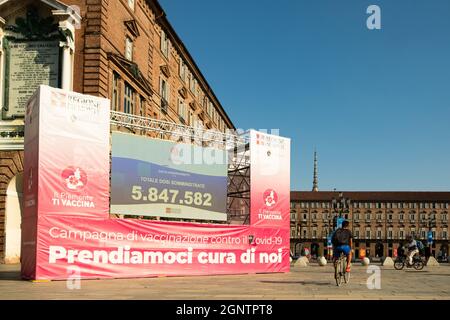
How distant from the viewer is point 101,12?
28.0 metres

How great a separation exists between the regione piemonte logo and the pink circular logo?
7.85 metres

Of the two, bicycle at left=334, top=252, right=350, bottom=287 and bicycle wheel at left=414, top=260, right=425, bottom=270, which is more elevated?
bicycle at left=334, top=252, right=350, bottom=287

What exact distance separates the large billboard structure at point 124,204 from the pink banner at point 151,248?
30 millimetres

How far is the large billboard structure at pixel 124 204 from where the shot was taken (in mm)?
16656

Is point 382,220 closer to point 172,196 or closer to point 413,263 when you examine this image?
point 413,263

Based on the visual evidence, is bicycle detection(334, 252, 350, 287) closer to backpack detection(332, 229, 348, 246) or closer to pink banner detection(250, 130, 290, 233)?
backpack detection(332, 229, 348, 246)

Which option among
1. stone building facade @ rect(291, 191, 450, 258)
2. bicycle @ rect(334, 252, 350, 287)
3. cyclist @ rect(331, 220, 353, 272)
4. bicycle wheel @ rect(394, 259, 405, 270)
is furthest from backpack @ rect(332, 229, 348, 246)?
stone building facade @ rect(291, 191, 450, 258)

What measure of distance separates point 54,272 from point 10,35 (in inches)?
588

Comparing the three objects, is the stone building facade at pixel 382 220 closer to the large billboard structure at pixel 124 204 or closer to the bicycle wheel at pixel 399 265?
the bicycle wheel at pixel 399 265

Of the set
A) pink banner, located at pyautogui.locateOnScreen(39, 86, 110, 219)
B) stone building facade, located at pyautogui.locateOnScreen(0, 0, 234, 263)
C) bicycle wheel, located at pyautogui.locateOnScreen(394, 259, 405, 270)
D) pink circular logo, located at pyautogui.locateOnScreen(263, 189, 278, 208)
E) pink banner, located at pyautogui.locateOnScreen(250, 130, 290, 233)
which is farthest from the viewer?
bicycle wheel, located at pyautogui.locateOnScreen(394, 259, 405, 270)

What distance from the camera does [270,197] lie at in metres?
23.2

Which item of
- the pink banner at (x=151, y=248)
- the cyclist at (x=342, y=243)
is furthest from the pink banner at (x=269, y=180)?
the cyclist at (x=342, y=243)

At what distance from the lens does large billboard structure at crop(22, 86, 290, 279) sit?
16656mm
